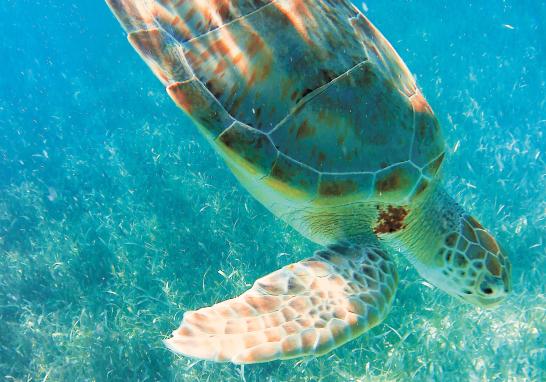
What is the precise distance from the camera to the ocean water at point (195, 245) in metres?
3.42

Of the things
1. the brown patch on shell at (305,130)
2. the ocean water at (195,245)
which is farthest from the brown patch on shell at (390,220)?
the ocean water at (195,245)

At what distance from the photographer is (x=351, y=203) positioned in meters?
2.70

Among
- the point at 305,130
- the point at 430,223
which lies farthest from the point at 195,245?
the point at 430,223

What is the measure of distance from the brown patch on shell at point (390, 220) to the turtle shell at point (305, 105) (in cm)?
21

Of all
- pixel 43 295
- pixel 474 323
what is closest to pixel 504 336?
pixel 474 323

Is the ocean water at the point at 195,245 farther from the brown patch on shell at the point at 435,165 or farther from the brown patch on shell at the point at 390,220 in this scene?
the brown patch on shell at the point at 435,165

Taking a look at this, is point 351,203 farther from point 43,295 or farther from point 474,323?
point 43,295

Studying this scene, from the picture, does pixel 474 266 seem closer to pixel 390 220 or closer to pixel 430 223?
pixel 430 223

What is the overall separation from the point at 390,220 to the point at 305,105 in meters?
1.15

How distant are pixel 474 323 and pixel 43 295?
500cm

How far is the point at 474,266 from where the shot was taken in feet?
9.22

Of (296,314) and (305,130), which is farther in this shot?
(305,130)

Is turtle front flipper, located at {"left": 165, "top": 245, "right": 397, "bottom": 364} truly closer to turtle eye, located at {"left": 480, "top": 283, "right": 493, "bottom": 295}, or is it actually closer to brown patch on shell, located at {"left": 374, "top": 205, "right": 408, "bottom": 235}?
brown patch on shell, located at {"left": 374, "top": 205, "right": 408, "bottom": 235}

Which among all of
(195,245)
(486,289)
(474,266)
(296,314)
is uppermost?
(296,314)
